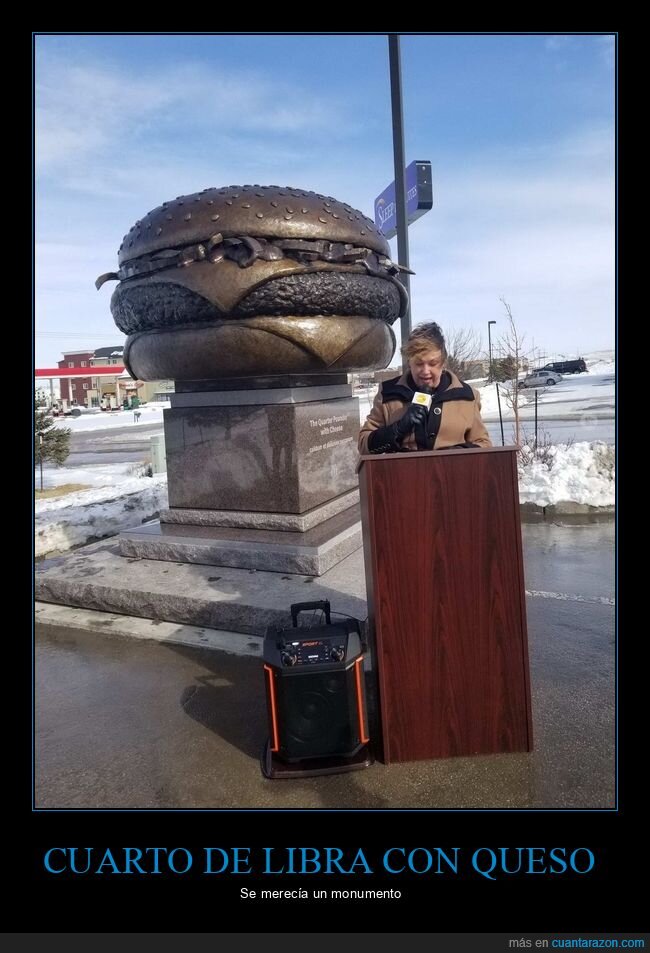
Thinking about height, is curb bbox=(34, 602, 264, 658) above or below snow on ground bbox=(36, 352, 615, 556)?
below

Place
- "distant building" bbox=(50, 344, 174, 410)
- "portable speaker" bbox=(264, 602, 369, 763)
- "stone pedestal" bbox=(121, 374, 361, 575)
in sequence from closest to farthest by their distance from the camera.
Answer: "portable speaker" bbox=(264, 602, 369, 763)
"stone pedestal" bbox=(121, 374, 361, 575)
"distant building" bbox=(50, 344, 174, 410)

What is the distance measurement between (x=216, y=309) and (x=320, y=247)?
0.99 metres

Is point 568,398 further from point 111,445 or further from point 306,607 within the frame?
point 306,607

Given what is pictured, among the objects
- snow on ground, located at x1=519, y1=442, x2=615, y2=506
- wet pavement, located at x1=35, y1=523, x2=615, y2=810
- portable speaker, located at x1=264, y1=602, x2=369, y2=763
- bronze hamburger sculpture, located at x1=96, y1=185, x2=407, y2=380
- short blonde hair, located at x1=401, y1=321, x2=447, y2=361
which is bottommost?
wet pavement, located at x1=35, y1=523, x2=615, y2=810

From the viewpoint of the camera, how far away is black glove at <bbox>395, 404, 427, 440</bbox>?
2.75 m

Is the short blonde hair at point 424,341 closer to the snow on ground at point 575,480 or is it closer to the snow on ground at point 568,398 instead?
the snow on ground at point 575,480

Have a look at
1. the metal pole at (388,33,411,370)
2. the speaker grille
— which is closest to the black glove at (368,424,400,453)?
the speaker grille

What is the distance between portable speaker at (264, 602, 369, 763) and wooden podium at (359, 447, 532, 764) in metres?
0.12

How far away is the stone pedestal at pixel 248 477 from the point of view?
509 centimetres

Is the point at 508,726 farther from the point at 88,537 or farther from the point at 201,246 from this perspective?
the point at 88,537

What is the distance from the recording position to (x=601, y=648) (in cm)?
368

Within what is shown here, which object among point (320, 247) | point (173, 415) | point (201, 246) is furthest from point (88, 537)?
point (320, 247)

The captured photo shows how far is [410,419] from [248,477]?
9.12 ft

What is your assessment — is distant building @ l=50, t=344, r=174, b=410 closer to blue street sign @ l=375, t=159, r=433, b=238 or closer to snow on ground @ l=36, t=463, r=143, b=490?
snow on ground @ l=36, t=463, r=143, b=490
